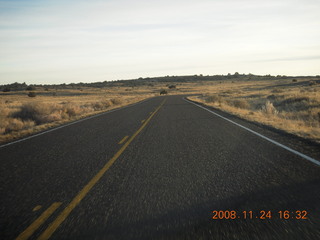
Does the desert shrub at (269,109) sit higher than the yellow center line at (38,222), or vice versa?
the yellow center line at (38,222)

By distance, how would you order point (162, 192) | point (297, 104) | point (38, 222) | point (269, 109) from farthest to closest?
point (297, 104)
point (269, 109)
point (162, 192)
point (38, 222)

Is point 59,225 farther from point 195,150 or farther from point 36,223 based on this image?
point 195,150

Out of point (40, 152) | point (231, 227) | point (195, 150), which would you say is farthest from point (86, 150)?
point (231, 227)

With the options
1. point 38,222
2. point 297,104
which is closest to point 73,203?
point 38,222

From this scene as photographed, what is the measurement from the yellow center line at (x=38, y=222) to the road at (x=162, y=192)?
0.5 inches

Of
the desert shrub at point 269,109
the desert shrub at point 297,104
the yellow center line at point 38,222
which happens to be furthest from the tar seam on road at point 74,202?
the desert shrub at point 297,104

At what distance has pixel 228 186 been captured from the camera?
4754mm

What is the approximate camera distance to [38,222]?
367 cm

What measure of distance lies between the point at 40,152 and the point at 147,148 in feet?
9.93

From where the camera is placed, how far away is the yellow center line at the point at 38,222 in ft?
11.0

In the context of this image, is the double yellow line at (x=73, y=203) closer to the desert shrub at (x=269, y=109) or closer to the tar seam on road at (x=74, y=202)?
the tar seam on road at (x=74, y=202)

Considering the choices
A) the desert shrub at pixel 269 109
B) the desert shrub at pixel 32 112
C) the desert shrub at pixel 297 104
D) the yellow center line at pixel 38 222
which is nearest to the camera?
the yellow center line at pixel 38 222

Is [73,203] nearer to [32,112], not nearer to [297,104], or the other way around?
[32,112]

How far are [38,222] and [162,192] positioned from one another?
1846 mm
